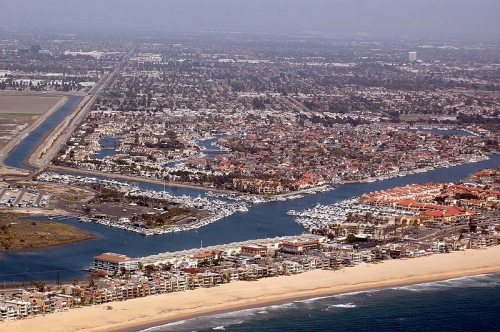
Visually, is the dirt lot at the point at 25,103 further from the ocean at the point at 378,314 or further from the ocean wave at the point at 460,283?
the ocean at the point at 378,314

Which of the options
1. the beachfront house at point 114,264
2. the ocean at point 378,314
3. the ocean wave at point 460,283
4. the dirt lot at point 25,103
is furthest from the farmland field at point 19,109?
the ocean at point 378,314

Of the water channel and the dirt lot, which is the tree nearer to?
the water channel

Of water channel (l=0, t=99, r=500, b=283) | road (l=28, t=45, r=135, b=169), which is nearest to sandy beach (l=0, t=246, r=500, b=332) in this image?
water channel (l=0, t=99, r=500, b=283)

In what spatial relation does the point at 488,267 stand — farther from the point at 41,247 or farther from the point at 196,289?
the point at 41,247

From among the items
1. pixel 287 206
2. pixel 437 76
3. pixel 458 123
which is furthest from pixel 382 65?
pixel 287 206

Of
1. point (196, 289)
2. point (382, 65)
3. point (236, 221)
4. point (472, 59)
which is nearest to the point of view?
point (196, 289)

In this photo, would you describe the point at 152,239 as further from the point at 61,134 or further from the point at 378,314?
the point at 61,134
